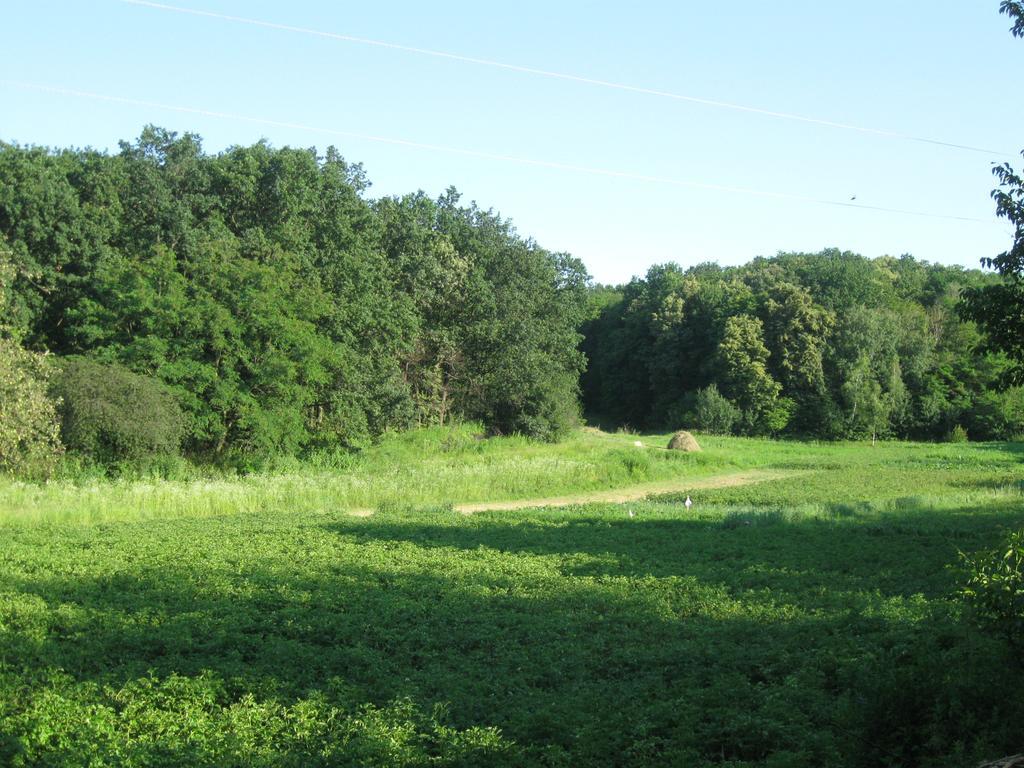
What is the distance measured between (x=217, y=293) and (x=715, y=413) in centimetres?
4289

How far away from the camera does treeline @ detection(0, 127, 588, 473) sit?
30141 millimetres

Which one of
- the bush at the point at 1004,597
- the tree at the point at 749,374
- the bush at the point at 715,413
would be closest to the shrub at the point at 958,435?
the tree at the point at 749,374

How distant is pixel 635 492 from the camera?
104 ft

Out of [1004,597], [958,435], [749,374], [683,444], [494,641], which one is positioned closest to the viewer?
[1004,597]

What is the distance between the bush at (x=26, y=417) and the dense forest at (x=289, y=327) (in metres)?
0.08

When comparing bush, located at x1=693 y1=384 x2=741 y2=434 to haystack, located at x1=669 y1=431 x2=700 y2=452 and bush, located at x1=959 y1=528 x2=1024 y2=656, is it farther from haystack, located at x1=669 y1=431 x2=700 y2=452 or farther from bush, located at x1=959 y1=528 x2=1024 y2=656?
bush, located at x1=959 y1=528 x2=1024 y2=656

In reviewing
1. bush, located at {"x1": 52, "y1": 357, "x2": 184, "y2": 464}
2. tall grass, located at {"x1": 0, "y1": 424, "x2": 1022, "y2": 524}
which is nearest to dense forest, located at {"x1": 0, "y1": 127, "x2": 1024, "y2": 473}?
bush, located at {"x1": 52, "y1": 357, "x2": 184, "y2": 464}

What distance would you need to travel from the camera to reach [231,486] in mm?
24828

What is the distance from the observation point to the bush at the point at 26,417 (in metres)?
22.8

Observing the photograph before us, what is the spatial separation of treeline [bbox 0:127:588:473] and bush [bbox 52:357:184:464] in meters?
0.06

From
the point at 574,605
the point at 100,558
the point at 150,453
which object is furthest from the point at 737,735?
the point at 150,453

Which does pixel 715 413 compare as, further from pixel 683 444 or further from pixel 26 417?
pixel 26 417

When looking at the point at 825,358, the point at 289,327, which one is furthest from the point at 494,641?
the point at 825,358

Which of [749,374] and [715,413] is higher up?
[749,374]
